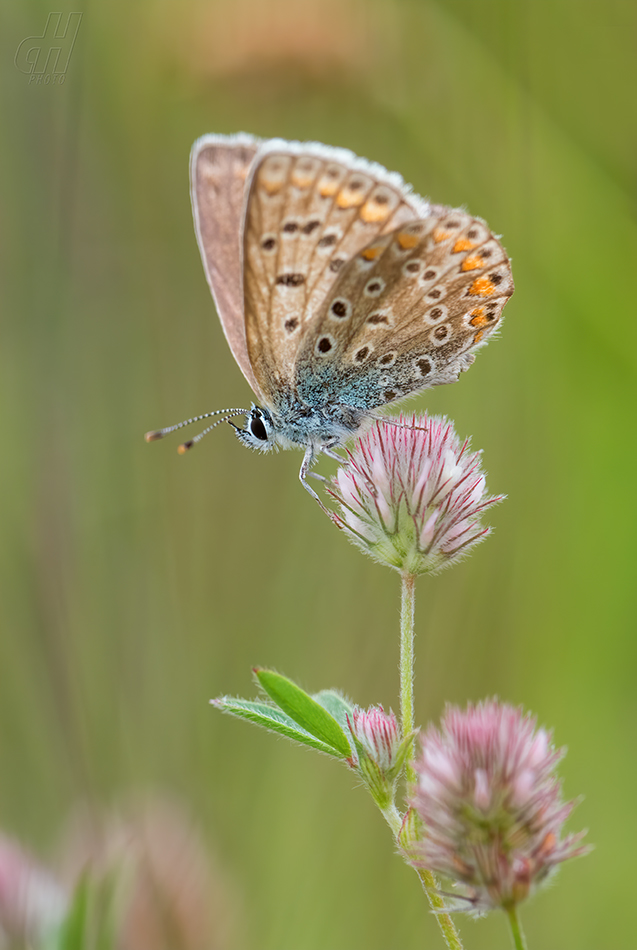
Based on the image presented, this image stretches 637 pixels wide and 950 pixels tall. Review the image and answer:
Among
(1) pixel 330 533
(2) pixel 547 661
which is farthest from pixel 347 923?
(1) pixel 330 533

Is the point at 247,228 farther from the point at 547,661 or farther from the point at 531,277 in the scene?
the point at 547,661

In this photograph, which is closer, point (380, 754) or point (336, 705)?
point (380, 754)

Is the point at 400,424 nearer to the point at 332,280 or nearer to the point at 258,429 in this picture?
the point at 332,280

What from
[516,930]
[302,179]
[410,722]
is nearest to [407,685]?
[410,722]

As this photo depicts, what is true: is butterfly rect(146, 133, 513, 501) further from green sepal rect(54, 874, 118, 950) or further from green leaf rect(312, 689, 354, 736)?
green sepal rect(54, 874, 118, 950)

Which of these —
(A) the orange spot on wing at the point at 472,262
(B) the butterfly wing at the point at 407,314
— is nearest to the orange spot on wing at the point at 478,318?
(B) the butterfly wing at the point at 407,314

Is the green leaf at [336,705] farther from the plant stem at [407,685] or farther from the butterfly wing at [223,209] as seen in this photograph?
the butterfly wing at [223,209]
